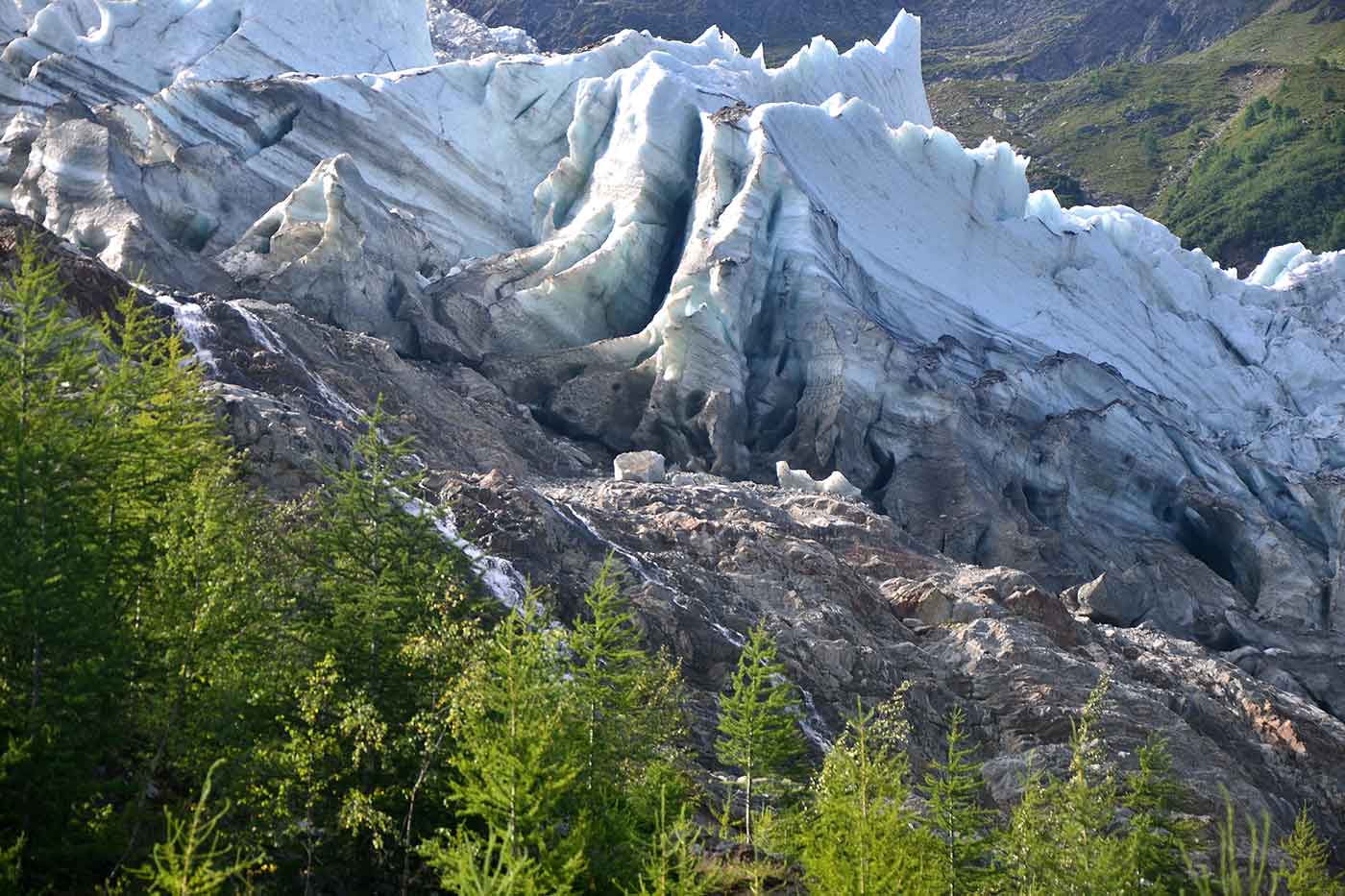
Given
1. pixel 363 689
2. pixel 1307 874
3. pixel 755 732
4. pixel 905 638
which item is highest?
A: pixel 363 689

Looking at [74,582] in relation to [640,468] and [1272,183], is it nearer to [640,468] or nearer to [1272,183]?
[640,468]

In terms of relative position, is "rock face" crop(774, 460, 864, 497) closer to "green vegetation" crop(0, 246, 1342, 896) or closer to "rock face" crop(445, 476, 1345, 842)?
"rock face" crop(445, 476, 1345, 842)

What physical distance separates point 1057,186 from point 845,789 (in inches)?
4271

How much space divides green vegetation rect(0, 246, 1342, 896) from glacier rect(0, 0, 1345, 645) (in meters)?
22.8

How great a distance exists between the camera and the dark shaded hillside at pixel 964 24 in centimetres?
16962

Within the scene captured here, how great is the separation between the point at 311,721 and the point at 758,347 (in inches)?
1289

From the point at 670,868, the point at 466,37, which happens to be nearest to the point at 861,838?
the point at 670,868

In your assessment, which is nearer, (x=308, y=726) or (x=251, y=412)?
(x=308, y=726)

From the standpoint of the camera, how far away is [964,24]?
193125 mm

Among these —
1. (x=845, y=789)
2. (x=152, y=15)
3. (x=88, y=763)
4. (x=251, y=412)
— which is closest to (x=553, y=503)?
(x=251, y=412)

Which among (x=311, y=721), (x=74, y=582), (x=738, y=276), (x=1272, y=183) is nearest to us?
(x=74, y=582)

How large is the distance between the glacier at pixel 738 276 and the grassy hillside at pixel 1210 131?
46347 millimetres

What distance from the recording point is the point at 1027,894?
52.5 ft

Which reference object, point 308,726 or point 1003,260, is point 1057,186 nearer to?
point 1003,260
